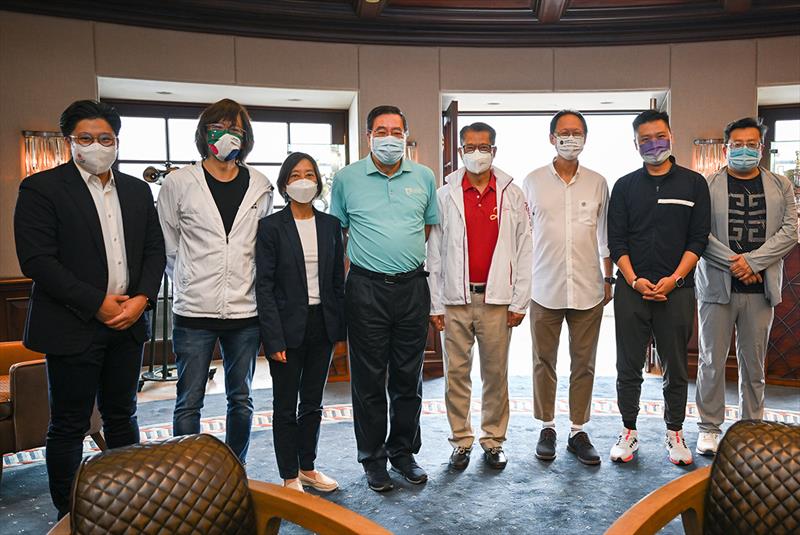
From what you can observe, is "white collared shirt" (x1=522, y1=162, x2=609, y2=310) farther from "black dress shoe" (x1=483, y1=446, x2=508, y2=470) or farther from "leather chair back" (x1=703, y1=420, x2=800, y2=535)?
"leather chair back" (x1=703, y1=420, x2=800, y2=535)

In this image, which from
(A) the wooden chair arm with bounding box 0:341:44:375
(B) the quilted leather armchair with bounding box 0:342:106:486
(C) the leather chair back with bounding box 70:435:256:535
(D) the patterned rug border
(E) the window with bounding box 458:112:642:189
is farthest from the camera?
(E) the window with bounding box 458:112:642:189

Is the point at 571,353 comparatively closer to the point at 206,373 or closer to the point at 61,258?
the point at 206,373

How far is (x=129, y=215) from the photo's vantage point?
254cm

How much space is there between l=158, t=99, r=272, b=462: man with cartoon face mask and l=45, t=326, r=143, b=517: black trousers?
23 centimetres

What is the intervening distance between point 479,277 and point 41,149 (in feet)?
11.8

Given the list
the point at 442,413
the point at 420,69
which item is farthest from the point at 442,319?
the point at 420,69

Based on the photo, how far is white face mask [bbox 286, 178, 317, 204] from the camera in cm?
284

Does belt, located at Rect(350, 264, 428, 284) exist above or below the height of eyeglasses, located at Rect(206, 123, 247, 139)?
below

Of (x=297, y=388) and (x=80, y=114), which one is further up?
(x=80, y=114)

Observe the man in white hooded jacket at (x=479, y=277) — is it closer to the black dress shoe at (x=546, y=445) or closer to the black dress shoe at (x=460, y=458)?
the black dress shoe at (x=460, y=458)

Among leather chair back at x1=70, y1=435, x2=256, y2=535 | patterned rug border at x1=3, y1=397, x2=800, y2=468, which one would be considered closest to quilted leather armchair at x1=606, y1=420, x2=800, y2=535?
leather chair back at x1=70, y1=435, x2=256, y2=535

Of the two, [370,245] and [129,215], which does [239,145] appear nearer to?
[129,215]

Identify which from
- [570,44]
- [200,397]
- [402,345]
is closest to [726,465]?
[402,345]

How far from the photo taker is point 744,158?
11.1 feet
